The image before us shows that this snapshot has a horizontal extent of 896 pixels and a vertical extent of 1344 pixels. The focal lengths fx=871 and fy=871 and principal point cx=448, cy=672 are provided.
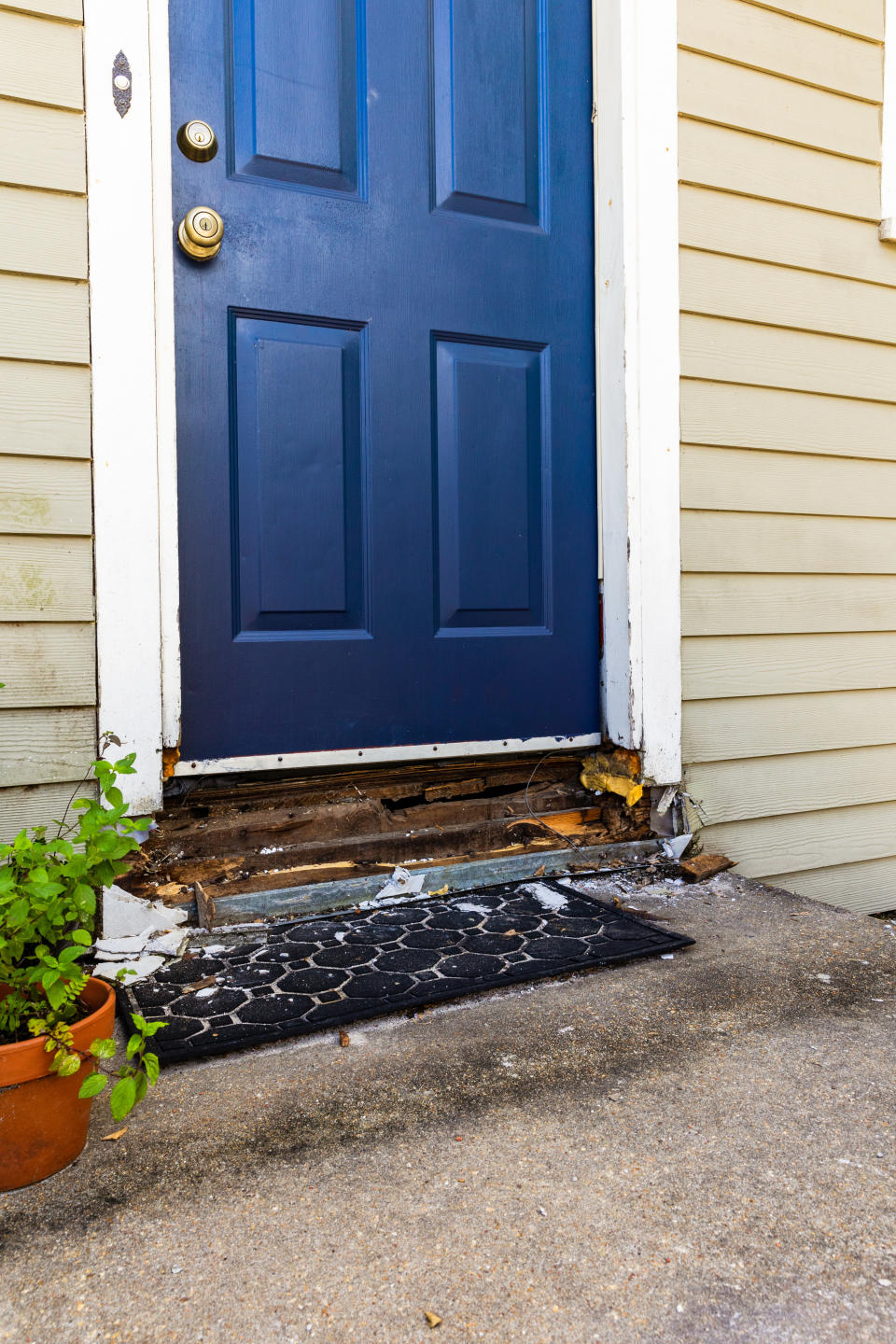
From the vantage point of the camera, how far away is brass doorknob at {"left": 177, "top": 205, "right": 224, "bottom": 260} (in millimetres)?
1708

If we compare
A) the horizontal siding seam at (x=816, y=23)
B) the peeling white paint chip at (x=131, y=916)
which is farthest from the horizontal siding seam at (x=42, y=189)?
Result: the horizontal siding seam at (x=816, y=23)

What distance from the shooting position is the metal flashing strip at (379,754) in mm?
1764

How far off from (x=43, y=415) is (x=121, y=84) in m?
0.65

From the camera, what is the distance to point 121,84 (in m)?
1.63

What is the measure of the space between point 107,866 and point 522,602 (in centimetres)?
126

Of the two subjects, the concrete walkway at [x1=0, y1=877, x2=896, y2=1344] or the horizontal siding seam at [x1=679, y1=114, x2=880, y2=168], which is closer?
the concrete walkway at [x1=0, y1=877, x2=896, y2=1344]

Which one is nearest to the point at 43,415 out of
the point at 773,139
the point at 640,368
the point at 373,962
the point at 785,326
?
the point at 373,962

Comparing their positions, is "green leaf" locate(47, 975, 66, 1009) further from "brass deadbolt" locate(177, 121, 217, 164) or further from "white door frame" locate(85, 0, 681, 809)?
"brass deadbolt" locate(177, 121, 217, 164)

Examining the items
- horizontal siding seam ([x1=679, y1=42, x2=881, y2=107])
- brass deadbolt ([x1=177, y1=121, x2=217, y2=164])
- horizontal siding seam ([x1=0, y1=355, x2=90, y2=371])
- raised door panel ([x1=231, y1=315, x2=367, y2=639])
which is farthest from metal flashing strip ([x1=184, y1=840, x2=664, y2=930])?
horizontal siding seam ([x1=679, y1=42, x2=881, y2=107])

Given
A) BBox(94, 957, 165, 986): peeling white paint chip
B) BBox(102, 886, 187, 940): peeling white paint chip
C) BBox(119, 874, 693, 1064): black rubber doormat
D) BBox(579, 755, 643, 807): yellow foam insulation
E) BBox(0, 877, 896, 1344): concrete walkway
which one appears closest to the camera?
BBox(0, 877, 896, 1344): concrete walkway

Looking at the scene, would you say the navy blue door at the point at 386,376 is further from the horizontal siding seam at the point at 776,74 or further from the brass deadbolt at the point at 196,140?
the horizontal siding seam at the point at 776,74

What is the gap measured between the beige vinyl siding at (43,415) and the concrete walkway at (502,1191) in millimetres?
713

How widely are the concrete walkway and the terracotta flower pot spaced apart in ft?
0.08

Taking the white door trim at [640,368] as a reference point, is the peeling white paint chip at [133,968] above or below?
below
